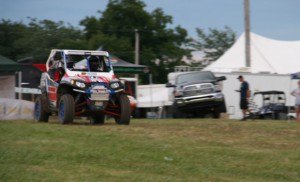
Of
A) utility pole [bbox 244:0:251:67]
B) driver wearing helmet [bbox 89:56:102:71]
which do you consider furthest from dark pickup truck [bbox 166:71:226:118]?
driver wearing helmet [bbox 89:56:102:71]

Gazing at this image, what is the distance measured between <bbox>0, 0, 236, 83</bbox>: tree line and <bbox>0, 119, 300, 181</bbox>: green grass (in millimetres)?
47639

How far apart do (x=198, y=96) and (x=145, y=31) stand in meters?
40.6

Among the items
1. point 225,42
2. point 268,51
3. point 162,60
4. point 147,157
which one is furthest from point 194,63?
point 147,157

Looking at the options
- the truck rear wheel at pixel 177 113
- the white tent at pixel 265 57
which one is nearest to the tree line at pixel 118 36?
the white tent at pixel 265 57

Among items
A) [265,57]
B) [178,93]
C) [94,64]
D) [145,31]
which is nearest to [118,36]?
[145,31]

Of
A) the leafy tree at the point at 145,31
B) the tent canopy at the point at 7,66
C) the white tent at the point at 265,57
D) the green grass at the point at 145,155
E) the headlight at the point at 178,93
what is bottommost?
the green grass at the point at 145,155

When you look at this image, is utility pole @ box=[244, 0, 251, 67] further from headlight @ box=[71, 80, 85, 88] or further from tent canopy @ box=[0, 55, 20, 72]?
headlight @ box=[71, 80, 85, 88]

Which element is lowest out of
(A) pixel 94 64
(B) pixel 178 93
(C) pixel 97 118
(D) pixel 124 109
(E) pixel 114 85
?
(C) pixel 97 118

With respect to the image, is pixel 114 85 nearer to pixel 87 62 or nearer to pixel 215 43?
pixel 87 62

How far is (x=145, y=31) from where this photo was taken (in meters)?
65.8

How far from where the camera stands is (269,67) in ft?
115

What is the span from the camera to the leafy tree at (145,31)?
64312 mm

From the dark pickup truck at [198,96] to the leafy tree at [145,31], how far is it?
36047mm

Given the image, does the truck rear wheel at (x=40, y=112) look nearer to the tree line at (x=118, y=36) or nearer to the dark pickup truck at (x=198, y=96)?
the dark pickup truck at (x=198, y=96)
